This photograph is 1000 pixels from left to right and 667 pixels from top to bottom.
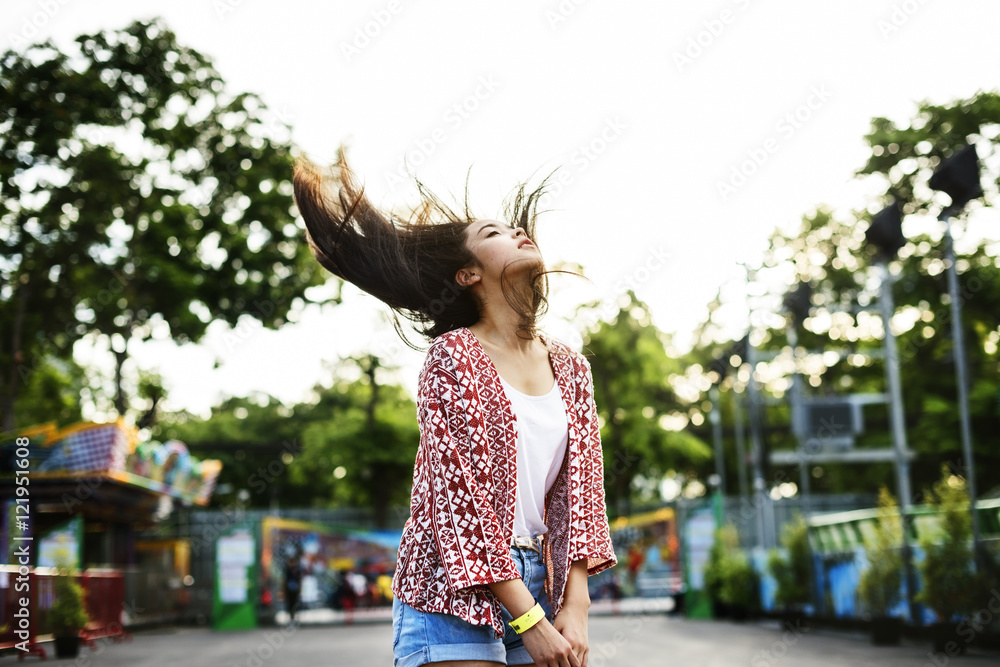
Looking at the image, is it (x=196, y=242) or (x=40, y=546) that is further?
(x=196, y=242)

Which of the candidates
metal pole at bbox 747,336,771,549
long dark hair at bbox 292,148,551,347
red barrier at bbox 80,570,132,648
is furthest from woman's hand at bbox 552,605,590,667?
metal pole at bbox 747,336,771,549

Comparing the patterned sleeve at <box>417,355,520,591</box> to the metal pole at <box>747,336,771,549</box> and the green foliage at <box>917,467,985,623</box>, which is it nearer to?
the green foliage at <box>917,467,985,623</box>

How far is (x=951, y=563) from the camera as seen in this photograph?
34.6 feet

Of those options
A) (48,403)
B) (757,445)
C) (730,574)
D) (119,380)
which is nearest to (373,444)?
(48,403)

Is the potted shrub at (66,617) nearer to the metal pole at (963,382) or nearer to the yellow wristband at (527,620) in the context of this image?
the metal pole at (963,382)

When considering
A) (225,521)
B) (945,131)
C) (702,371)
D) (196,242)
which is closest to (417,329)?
(196,242)

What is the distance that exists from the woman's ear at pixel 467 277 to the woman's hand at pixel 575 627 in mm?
815

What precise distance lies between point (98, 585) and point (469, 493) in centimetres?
1597

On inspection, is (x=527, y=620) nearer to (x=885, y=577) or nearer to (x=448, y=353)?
(x=448, y=353)

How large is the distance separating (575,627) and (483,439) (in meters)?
0.44

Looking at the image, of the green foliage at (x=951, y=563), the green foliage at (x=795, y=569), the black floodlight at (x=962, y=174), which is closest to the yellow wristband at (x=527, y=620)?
the black floodlight at (x=962, y=174)

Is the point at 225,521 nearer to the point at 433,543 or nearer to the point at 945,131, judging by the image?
the point at 945,131

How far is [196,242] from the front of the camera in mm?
20750

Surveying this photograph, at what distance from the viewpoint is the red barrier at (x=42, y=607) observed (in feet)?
39.0
